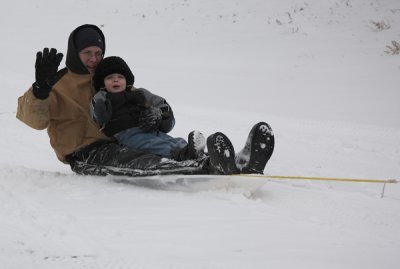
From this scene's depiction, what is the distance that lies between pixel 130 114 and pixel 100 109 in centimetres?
28

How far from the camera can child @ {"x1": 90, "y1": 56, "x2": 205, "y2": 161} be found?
361cm

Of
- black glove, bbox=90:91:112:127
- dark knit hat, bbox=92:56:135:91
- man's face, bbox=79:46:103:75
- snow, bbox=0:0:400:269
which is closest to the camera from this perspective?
snow, bbox=0:0:400:269

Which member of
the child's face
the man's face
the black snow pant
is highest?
the man's face

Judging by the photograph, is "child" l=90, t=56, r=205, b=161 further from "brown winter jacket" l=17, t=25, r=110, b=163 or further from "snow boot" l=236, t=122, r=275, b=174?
"snow boot" l=236, t=122, r=275, b=174

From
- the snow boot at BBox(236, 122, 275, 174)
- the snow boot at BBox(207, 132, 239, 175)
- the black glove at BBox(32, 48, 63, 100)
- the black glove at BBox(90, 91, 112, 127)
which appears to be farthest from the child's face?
the snow boot at BBox(236, 122, 275, 174)

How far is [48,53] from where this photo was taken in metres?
3.29

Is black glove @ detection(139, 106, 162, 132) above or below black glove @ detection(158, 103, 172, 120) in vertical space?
below

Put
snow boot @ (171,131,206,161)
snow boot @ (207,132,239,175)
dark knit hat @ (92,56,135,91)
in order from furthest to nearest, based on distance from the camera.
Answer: dark knit hat @ (92,56,135,91), snow boot @ (171,131,206,161), snow boot @ (207,132,239,175)

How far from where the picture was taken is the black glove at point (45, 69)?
325cm

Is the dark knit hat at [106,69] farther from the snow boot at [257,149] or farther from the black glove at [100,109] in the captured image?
the snow boot at [257,149]

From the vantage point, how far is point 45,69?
10.7 ft

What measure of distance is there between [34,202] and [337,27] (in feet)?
31.5

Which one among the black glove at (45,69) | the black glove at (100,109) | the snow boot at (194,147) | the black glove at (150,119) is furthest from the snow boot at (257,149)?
the black glove at (45,69)

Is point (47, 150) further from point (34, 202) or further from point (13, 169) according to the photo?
point (34, 202)
